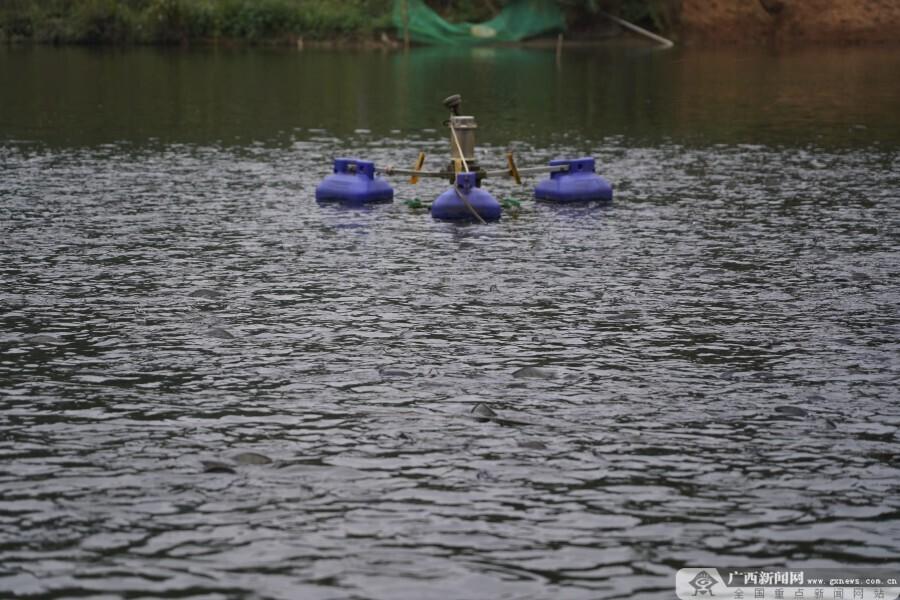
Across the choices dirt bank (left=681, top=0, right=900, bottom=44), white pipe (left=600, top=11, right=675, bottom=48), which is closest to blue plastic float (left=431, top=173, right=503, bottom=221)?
white pipe (left=600, top=11, right=675, bottom=48)

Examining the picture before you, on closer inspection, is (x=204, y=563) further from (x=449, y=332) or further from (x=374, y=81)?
(x=374, y=81)

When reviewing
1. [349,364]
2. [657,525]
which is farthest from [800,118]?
[657,525]

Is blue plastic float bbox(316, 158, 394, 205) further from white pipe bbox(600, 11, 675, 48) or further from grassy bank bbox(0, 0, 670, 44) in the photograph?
grassy bank bbox(0, 0, 670, 44)

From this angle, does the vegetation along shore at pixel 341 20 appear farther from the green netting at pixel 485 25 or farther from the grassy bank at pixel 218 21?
the green netting at pixel 485 25

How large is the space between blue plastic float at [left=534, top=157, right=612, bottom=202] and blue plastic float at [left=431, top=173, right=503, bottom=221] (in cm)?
206

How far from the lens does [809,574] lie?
9234 millimetres

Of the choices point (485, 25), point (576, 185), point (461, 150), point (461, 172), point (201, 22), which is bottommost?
point (576, 185)

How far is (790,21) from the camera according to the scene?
2827 inches

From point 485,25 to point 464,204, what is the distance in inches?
1941

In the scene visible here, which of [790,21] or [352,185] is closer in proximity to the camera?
[352,185]

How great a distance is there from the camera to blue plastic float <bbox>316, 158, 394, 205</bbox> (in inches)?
990

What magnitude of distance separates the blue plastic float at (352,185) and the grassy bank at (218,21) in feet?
160

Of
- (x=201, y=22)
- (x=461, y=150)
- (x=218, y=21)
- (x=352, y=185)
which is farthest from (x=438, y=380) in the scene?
(x=201, y=22)

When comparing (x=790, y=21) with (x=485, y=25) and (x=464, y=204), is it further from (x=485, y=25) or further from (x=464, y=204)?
(x=464, y=204)
